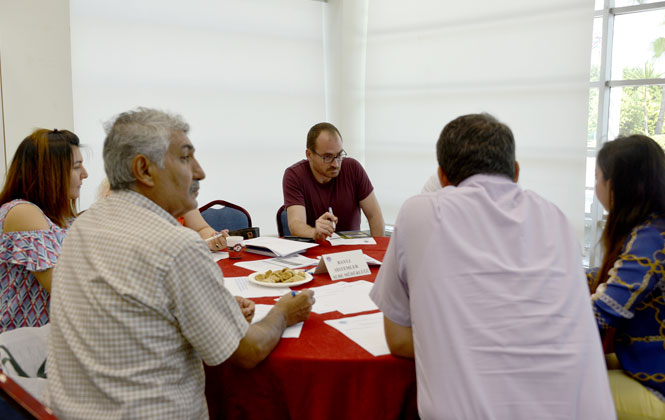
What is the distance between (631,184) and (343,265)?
3.57ft

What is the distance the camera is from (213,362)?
1205mm

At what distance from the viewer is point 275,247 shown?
251 centimetres

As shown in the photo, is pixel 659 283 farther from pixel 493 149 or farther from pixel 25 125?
pixel 25 125

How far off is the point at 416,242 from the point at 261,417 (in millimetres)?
708

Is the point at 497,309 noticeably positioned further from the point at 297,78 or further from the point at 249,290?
the point at 297,78

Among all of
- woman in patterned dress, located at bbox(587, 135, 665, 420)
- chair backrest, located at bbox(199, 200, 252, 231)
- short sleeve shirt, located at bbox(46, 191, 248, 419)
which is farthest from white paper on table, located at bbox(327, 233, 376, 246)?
short sleeve shirt, located at bbox(46, 191, 248, 419)

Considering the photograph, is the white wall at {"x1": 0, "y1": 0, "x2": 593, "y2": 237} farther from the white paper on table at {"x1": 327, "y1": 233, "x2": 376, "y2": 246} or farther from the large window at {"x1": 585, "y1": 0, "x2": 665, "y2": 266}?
the white paper on table at {"x1": 327, "y1": 233, "x2": 376, "y2": 246}

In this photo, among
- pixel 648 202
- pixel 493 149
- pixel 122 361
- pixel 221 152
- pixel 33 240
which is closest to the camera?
pixel 122 361

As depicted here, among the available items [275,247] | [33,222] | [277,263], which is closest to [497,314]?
[277,263]

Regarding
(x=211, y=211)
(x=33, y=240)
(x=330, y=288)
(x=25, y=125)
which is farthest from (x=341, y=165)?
(x=25, y=125)

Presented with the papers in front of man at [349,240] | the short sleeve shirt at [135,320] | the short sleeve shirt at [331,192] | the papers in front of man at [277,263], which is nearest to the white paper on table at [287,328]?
the short sleeve shirt at [135,320]

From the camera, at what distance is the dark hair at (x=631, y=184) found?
5.31 ft

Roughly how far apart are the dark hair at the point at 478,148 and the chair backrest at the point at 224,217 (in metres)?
2.43

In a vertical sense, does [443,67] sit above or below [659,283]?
above
